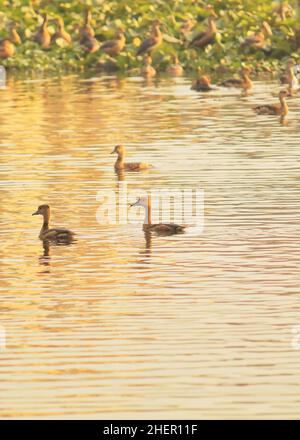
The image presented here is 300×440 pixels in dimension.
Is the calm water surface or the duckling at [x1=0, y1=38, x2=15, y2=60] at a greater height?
the duckling at [x1=0, y1=38, x2=15, y2=60]

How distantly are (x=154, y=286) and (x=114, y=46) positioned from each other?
37.8 m

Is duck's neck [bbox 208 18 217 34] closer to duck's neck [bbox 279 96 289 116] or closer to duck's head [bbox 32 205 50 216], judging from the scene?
duck's neck [bbox 279 96 289 116]

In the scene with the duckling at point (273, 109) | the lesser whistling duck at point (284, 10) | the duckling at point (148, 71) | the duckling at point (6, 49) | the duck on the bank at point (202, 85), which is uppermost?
the lesser whistling duck at point (284, 10)

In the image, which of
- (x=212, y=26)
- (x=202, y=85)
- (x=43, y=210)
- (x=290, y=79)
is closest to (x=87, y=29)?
(x=212, y=26)

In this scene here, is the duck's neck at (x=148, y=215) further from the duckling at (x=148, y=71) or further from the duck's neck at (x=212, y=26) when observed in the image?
the duck's neck at (x=212, y=26)

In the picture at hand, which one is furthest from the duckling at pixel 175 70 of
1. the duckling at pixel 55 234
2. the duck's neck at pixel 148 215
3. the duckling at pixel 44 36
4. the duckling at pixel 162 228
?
the duckling at pixel 55 234

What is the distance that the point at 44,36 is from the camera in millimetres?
59656

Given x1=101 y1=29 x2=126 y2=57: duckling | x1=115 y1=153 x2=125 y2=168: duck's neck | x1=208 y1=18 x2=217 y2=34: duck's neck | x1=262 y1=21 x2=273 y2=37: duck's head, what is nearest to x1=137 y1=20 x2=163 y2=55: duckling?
x1=101 y1=29 x2=126 y2=57: duckling

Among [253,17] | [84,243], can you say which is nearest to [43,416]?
[84,243]

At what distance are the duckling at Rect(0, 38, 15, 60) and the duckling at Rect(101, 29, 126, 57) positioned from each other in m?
3.00

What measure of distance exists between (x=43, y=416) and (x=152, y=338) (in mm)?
2952

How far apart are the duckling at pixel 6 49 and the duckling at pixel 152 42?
13.7 ft

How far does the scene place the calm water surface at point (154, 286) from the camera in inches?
668

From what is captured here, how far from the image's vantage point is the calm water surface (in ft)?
55.7
